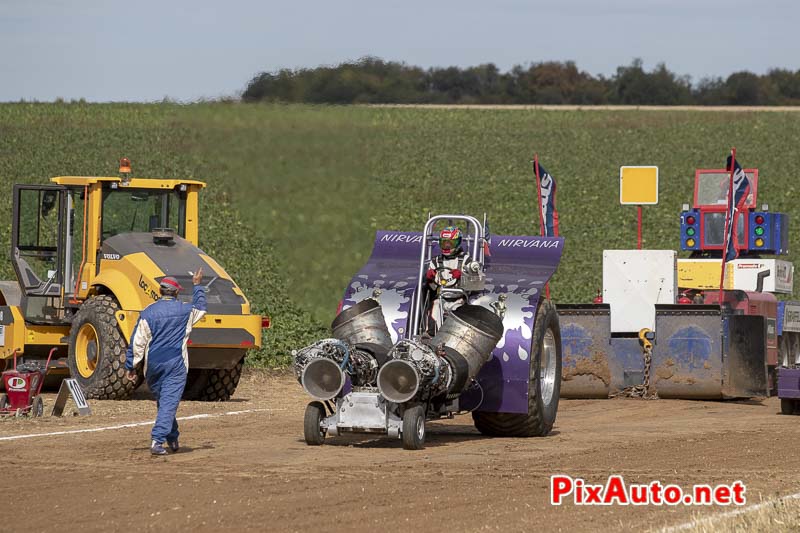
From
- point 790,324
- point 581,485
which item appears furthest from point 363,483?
point 790,324

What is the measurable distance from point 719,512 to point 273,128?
16.0 metres

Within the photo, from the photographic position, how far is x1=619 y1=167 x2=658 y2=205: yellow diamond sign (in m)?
22.0

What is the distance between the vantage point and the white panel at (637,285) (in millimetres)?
20031

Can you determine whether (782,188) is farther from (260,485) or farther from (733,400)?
(260,485)

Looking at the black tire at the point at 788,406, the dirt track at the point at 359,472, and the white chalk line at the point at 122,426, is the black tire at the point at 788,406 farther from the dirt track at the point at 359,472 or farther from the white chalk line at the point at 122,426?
the white chalk line at the point at 122,426

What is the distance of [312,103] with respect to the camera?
80.8 ft

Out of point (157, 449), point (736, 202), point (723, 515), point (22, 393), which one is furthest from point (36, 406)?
point (736, 202)

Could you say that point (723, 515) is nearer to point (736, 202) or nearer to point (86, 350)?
point (86, 350)

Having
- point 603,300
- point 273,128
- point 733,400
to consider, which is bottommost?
point 733,400

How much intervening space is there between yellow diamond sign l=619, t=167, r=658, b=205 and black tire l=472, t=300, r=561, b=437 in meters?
7.57

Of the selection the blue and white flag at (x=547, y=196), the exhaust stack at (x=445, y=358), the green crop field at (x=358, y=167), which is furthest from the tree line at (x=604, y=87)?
the exhaust stack at (x=445, y=358)

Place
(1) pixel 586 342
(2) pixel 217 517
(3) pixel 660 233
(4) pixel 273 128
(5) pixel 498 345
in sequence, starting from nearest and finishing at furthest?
(2) pixel 217 517, (5) pixel 498 345, (1) pixel 586 342, (4) pixel 273 128, (3) pixel 660 233

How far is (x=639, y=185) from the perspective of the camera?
861 inches

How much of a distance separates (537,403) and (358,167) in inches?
427
